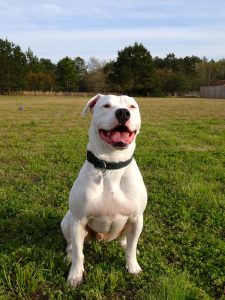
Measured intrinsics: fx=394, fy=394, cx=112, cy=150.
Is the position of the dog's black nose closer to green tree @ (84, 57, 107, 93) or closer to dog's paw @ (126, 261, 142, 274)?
dog's paw @ (126, 261, 142, 274)

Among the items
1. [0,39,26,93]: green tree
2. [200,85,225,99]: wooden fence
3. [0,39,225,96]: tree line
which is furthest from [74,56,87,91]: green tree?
[200,85,225,99]: wooden fence

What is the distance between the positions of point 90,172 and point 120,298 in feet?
3.36

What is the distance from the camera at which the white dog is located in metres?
3.19

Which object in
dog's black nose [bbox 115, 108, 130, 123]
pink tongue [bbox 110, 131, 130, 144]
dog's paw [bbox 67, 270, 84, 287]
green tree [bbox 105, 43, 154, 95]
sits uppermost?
green tree [bbox 105, 43, 154, 95]

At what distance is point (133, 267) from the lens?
3.40m

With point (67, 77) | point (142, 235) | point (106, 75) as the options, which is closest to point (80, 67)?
point (67, 77)

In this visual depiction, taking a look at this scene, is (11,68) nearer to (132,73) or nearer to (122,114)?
(132,73)

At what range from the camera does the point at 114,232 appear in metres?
3.53

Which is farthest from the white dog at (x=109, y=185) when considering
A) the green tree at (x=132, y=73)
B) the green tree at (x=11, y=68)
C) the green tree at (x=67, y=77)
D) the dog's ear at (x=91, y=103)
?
the green tree at (x=67, y=77)

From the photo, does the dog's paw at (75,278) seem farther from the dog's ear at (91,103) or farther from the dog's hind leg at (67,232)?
the dog's ear at (91,103)

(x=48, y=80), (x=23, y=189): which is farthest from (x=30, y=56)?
(x=23, y=189)

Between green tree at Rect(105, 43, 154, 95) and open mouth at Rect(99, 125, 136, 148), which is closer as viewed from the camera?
open mouth at Rect(99, 125, 136, 148)

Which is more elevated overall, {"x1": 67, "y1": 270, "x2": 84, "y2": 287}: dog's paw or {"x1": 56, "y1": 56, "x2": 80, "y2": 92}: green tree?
{"x1": 56, "y1": 56, "x2": 80, "y2": 92}: green tree

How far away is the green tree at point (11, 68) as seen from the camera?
6278 centimetres
